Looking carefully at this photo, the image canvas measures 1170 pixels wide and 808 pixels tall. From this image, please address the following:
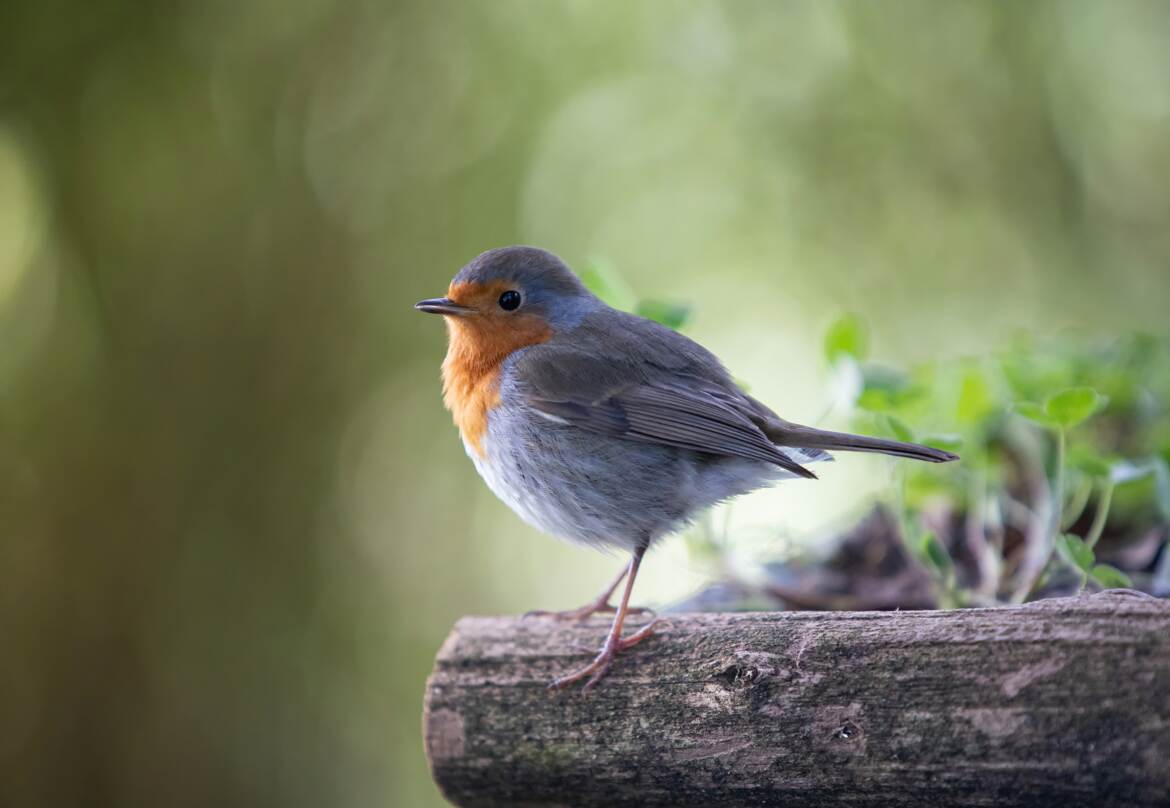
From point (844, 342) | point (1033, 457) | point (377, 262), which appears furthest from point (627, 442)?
point (377, 262)

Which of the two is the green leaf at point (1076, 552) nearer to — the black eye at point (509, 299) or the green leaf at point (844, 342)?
the green leaf at point (844, 342)

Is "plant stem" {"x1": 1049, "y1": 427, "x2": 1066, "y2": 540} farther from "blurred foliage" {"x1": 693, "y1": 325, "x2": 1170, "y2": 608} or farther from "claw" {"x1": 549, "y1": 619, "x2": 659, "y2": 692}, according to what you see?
"claw" {"x1": 549, "y1": 619, "x2": 659, "y2": 692}

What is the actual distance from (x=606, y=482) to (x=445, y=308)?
665 millimetres

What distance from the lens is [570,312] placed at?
296 cm

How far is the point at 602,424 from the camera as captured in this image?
2.59 m

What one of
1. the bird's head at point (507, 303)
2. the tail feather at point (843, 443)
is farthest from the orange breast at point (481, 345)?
the tail feather at point (843, 443)

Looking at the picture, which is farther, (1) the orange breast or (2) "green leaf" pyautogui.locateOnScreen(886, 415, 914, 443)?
(1) the orange breast

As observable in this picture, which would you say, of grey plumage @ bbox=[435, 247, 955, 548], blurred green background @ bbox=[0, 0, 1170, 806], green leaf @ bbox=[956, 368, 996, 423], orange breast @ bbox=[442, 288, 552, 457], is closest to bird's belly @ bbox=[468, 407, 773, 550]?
grey plumage @ bbox=[435, 247, 955, 548]

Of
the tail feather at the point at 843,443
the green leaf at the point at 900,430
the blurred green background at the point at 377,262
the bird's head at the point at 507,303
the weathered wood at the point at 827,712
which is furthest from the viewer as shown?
the blurred green background at the point at 377,262

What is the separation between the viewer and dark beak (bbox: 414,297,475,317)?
279cm

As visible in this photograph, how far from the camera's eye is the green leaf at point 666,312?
2.86 metres

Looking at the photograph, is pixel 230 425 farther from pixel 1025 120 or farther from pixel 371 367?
pixel 1025 120

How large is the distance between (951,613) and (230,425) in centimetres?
523

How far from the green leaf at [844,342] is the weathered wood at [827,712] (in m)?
1.01
